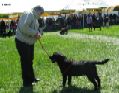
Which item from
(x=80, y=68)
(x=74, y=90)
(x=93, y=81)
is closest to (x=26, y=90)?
(x=74, y=90)

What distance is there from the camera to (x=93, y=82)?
10758 mm

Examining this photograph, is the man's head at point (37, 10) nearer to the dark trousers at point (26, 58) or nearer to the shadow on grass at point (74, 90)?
the dark trousers at point (26, 58)

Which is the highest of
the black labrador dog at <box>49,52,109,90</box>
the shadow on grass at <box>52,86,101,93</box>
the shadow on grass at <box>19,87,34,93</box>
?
the black labrador dog at <box>49,52,109,90</box>

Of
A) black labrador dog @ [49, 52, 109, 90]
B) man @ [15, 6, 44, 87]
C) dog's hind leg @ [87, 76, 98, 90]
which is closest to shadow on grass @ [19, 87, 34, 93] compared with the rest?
man @ [15, 6, 44, 87]

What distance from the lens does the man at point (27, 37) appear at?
11.1 metres

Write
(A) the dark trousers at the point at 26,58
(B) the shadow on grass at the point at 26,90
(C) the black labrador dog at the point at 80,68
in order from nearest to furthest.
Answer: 1. (C) the black labrador dog at the point at 80,68
2. (B) the shadow on grass at the point at 26,90
3. (A) the dark trousers at the point at 26,58

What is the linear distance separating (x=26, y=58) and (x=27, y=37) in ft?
1.77

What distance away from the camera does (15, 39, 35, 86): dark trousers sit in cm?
1146

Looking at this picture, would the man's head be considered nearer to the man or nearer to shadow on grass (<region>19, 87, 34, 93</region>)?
the man

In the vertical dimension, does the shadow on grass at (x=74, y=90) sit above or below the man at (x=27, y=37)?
below

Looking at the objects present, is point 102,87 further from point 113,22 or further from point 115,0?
point 113,22

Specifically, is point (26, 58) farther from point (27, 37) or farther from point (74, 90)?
point (74, 90)

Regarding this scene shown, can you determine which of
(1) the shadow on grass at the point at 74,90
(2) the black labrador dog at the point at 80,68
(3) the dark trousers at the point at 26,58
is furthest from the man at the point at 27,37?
(1) the shadow on grass at the point at 74,90

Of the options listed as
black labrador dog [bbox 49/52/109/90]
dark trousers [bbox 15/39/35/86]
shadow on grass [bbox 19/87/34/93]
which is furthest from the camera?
dark trousers [bbox 15/39/35/86]
